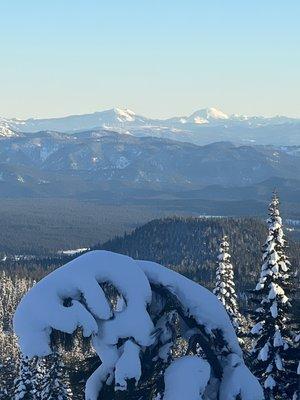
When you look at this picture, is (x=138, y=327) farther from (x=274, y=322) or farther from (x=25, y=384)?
(x=25, y=384)

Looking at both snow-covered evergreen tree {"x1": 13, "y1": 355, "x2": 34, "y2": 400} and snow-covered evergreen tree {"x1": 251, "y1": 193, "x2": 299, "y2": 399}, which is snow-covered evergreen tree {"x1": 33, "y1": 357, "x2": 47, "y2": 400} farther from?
snow-covered evergreen tree {"x1": 251, "y1": 193, "x2": 299, "y2": 399}

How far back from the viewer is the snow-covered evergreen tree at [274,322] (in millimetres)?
25547

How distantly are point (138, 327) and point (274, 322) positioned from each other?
52.2 feet

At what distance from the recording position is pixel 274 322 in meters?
26.4

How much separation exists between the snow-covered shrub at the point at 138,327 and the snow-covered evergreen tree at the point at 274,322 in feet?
44.0

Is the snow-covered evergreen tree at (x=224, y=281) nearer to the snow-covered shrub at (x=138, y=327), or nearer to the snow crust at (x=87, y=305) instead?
the snow-covered shrub at (x=138, y=327)

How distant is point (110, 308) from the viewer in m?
11.7

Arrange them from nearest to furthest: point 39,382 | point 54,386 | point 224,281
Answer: point 224,281, point 54,386, point 39,382

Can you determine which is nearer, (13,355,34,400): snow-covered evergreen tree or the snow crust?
the snow crust

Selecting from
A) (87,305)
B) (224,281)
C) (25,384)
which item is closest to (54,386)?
(25,384)

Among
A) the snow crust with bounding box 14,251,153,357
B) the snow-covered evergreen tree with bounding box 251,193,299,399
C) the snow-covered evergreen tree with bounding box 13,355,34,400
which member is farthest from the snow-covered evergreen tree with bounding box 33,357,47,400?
the snow crust with bounding box 14,251,153,357

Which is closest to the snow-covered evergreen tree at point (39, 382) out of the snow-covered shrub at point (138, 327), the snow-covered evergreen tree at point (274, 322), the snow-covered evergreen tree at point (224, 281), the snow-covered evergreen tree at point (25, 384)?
the snow-covered evergreen tree at point (25, 384)

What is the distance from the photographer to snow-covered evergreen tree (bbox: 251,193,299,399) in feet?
83.8

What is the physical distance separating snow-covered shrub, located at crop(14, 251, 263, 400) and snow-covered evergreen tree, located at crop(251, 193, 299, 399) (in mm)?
13424
